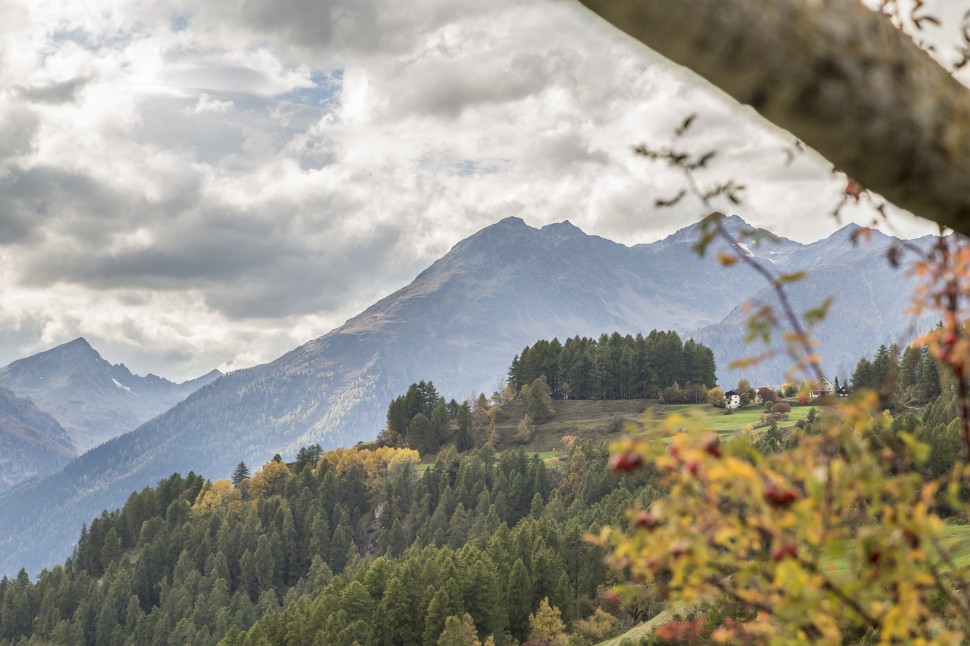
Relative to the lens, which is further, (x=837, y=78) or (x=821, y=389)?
(x=821, y=389)

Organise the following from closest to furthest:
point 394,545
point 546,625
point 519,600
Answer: point 546,625
point 519,600
point 394,545

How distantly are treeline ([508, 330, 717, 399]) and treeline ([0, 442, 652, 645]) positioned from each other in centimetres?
3571

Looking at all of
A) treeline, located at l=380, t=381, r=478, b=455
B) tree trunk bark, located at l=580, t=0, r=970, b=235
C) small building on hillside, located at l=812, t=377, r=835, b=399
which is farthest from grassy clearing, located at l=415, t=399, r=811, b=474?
tree trunk bark, located at l=580, t=0, r=970, b=235

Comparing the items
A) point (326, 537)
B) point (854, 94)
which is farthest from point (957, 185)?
point (326, 537)

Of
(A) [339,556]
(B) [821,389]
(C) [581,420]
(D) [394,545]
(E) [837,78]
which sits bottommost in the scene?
(A) [339,556]

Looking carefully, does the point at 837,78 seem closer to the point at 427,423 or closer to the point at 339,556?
the point at 339,556

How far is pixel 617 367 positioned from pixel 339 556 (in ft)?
216

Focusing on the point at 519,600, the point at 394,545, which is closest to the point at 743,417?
the point at 394,545

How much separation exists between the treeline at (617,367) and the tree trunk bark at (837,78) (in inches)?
5705

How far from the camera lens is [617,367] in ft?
522

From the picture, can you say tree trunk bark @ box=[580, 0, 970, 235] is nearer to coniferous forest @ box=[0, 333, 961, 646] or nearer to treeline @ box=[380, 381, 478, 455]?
coniferous forest @ box=[0, 333, 961, 646]

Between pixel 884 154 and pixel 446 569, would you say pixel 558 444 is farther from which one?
pixel 884 154

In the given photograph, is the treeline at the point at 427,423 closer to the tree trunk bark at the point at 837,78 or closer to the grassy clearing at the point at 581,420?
the grassy clearing at the point at 581,420

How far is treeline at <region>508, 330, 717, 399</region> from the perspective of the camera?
504ft
